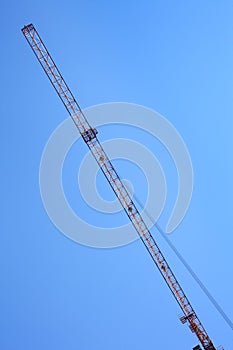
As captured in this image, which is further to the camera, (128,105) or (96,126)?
(96,126)

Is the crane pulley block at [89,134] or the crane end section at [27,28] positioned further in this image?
the crane pulley block at [89,134]

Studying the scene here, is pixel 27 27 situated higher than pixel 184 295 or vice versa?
pixel 27 27

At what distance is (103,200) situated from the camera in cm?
4384

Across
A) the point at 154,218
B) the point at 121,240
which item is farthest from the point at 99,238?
the point at 154,218

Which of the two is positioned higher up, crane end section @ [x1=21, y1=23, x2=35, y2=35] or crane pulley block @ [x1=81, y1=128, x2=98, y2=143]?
crane end section @ [x1=21, y1=23, x2=35, y2=35]

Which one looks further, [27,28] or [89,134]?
[89,134]

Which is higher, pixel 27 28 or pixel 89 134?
pixel 27 28

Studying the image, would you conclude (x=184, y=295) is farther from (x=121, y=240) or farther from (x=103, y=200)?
(x=103, y=200)

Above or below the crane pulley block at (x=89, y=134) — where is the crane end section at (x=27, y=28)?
above

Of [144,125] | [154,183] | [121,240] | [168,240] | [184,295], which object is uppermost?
[144,125]

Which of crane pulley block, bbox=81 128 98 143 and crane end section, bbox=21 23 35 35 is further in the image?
crane pulley block, bbox=81 128 98 143

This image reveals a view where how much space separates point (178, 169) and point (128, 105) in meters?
9.16

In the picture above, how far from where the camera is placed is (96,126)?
43.4 m

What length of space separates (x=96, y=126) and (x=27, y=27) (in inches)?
529
